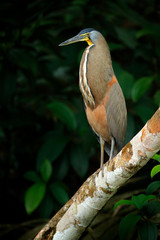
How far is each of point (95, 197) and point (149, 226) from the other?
366 millimetres

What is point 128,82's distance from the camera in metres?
3.00

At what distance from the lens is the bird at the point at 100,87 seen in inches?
86.2

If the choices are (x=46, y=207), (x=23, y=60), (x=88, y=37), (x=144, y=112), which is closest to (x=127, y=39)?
(x=144, y=112)

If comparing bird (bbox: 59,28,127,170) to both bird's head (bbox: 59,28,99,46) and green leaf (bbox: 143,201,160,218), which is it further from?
green leaf (bbox: 143,201,160,218)

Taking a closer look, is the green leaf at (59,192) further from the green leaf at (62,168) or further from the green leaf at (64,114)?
the green leaf at (64,114)

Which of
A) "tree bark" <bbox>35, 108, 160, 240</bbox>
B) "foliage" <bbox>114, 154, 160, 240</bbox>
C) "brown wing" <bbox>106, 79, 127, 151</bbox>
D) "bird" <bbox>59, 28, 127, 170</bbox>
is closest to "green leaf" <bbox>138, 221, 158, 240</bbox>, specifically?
"foliage" <bbox>114, 154, 160, 240</bbox>

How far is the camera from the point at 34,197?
2.89m

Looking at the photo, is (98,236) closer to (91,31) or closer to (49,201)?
(49,201)

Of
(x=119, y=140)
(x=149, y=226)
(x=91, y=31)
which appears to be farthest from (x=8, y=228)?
(x=91, y=31)

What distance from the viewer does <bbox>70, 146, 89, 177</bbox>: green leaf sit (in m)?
3.24

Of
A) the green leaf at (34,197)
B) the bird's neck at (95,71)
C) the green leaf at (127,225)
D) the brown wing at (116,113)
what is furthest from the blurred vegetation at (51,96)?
the green leaf at (127,225)

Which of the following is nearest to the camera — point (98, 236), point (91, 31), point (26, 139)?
point (91, 31)

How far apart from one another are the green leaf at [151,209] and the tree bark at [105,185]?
0.87 feet

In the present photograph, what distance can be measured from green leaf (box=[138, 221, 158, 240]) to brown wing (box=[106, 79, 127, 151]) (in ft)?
2.35
